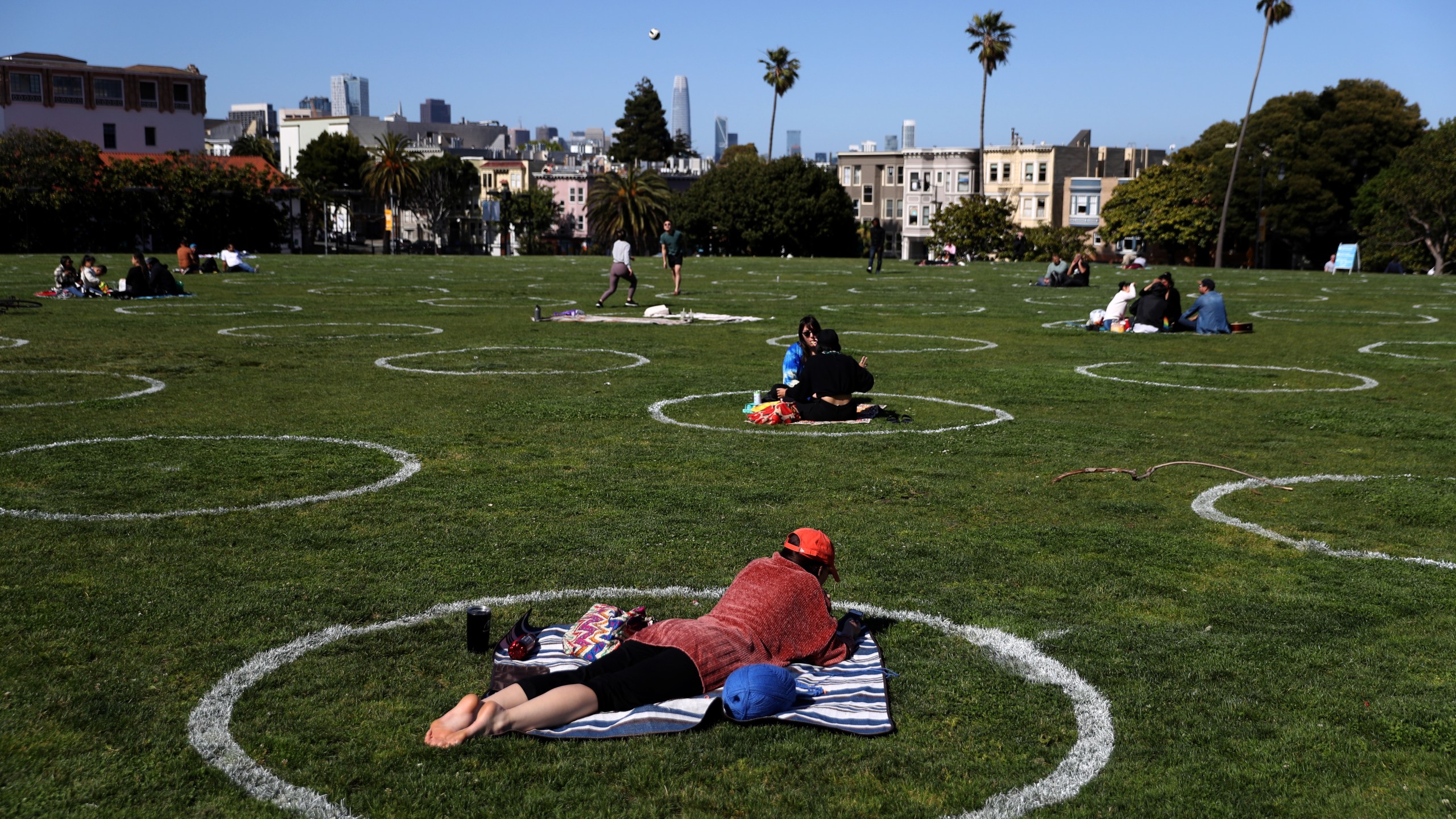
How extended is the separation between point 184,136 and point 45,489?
98.0 meters

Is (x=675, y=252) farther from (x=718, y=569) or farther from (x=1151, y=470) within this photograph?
(x=718, y=569)

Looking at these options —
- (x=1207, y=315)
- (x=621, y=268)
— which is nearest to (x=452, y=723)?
(x=1207, y=315)

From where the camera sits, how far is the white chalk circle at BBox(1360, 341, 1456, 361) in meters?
18.9

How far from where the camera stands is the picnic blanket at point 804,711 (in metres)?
4.83

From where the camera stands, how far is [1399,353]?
19781 millimetres

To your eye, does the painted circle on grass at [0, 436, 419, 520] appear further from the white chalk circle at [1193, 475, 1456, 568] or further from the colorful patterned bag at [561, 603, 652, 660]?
the white chalk circle at [1193, 475, 1456, 568]

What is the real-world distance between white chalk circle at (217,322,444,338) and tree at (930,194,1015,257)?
210ft

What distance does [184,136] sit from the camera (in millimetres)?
96438

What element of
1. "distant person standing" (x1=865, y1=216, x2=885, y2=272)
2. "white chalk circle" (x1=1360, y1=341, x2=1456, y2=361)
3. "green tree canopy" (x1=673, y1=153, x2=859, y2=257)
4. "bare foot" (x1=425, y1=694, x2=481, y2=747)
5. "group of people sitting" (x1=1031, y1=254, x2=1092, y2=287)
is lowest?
"bare foot" (x1=425, y1=694, x2=481, y2=747)

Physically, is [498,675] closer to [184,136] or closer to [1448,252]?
[1448,252]

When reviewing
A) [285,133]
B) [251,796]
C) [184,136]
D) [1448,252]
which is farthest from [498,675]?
[285,133]

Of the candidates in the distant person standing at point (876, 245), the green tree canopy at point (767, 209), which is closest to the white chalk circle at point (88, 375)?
the distant person standing at point (876, 245)

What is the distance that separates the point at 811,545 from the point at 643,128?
135021 millimetres

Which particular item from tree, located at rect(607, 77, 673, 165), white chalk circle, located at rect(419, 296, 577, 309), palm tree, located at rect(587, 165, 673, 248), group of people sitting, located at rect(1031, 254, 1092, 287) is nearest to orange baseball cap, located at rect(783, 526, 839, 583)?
white chalk circle, located at rect(419, 296, 577, 309)
